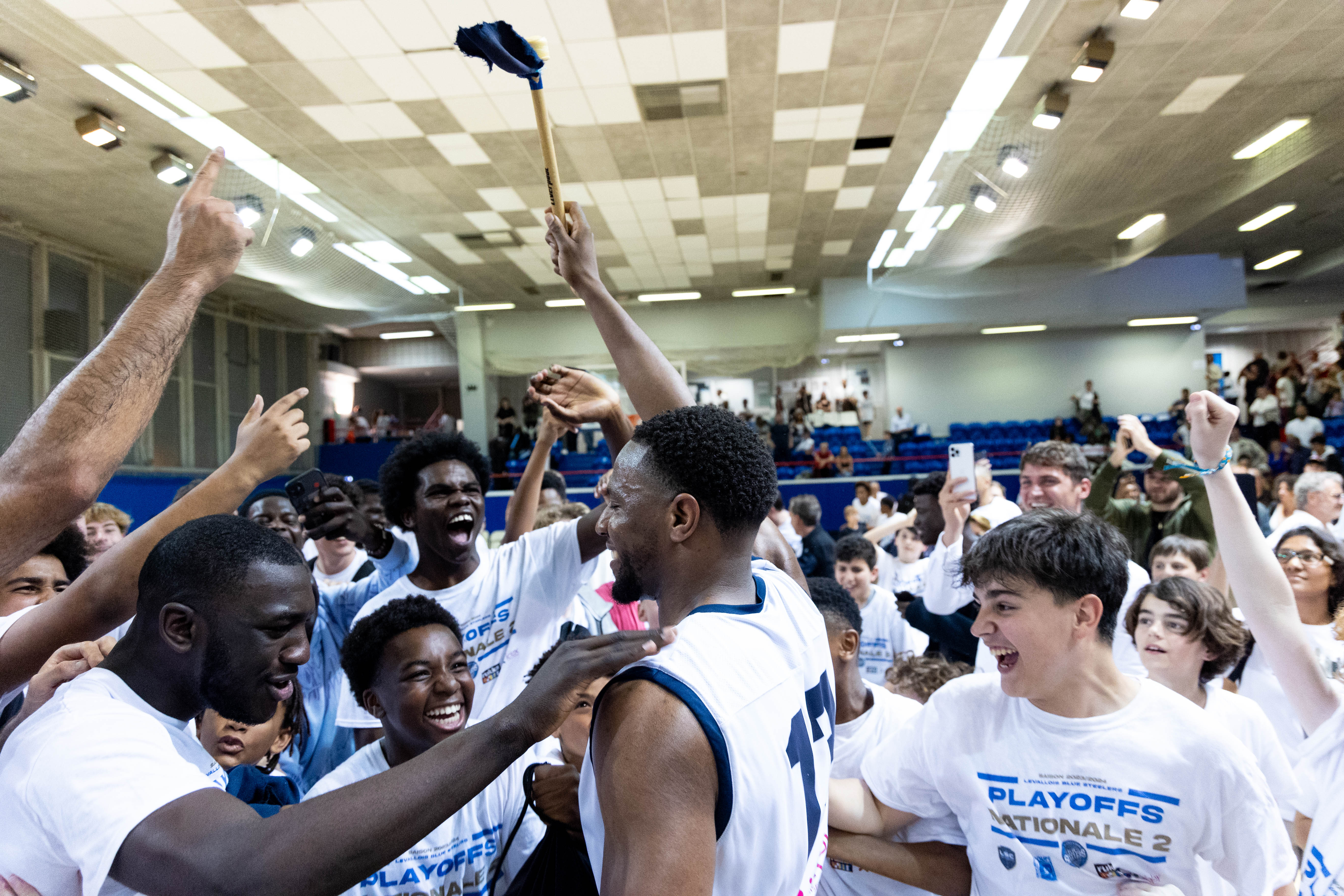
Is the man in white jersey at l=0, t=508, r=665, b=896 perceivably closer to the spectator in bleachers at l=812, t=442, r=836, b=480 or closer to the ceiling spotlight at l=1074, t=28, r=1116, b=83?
the ceiling spotlight at l=1074, t=28, r=1116, b=83

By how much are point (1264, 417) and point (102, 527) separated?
15364 mm

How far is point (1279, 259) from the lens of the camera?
15.7 metres

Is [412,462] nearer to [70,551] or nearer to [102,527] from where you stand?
[70,551]

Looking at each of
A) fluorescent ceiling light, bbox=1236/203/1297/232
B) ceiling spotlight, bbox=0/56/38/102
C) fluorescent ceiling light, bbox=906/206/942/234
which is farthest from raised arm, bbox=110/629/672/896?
fluorescent ceiling light, bbox=1236/203/1297/232

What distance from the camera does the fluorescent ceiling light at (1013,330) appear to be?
1659 cm

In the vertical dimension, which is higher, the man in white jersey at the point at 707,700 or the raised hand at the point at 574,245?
the raised hand at the point at 574,245

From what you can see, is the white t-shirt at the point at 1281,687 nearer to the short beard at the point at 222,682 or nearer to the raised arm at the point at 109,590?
the short beard at the point at 222,682

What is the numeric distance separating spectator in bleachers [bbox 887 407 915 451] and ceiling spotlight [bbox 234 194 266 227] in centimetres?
1126

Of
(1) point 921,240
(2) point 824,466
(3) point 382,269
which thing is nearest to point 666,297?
(2) point 824,466

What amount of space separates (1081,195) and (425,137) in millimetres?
7954

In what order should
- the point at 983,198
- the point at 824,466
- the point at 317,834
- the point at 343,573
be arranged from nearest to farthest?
the point at 317,834, the point at 343,573, the point at 983,198, the point at 824,466

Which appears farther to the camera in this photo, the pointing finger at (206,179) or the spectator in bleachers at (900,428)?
the spectator in bleachers at (900,428)

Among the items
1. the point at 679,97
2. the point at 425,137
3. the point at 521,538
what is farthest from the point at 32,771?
the point at 425,137

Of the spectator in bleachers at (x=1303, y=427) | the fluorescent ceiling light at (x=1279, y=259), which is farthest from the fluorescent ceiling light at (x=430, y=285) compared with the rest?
the fluorescent ceiling light at (x=1279, y=259)
